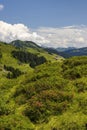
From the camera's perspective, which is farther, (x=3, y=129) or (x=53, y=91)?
(x=53, y=91)

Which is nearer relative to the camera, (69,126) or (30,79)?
(69,126)

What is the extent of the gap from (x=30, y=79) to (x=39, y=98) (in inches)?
290

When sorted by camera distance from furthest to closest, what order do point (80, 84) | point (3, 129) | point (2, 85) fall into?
1. point (2, 85)
2. point (80, 84)
3. point (3, 129)

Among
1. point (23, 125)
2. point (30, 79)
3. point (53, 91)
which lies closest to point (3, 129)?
→ point (23, 125)

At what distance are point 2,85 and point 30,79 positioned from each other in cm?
411

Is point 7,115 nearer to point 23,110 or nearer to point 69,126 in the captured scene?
point 23,110

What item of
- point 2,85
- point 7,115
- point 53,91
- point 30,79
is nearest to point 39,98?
point 53,91

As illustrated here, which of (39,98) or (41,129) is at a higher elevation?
(39,98)

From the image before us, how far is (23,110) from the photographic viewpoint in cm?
2559

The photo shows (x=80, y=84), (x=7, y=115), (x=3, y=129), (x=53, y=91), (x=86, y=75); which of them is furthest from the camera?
(x=86, y=75)

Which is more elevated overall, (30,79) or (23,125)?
(30,79)

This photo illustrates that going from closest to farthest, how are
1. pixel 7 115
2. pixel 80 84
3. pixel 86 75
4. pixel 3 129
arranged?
pixel 3 129, pixel 7 115, pixel 80 84, pixel 86 75

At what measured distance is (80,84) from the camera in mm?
29203

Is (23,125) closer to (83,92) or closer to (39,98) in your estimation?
(39,98)
